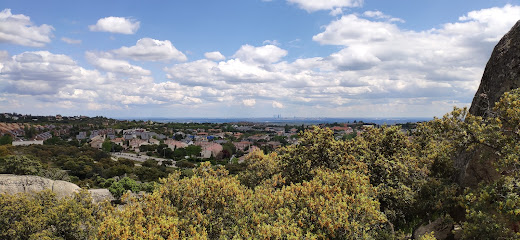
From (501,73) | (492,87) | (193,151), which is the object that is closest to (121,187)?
(492,87)

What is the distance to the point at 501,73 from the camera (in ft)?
47.3

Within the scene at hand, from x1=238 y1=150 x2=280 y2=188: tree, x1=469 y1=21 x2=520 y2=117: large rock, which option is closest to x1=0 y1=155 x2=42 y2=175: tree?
x1=238 y1=150 x2=280 y2=188: tree

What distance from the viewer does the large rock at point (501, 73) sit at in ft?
44.9

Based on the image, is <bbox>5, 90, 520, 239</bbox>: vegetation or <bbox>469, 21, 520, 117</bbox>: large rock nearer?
<bbox>5, 90, 520, 239</bbox>: vegetation

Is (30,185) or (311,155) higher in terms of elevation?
(311,155)

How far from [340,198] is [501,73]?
1094cm

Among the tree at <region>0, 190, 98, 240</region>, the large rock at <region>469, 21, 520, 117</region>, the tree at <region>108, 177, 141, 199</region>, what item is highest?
the large rock at <region>469, 21, 520, 117</region>

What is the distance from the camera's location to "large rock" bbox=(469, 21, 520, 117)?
13695 mm

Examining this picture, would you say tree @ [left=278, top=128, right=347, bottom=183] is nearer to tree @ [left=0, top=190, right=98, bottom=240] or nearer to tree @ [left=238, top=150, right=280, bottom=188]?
tree @ [left=238, top=150, right=280, bottom=188]

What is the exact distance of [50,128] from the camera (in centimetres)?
16750

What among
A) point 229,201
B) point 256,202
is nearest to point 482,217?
point 256,202

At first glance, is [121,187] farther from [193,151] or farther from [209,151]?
[209,151]

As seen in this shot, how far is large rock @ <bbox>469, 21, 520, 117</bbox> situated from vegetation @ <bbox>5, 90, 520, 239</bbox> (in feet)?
5.83

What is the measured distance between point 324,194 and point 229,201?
3781mm
